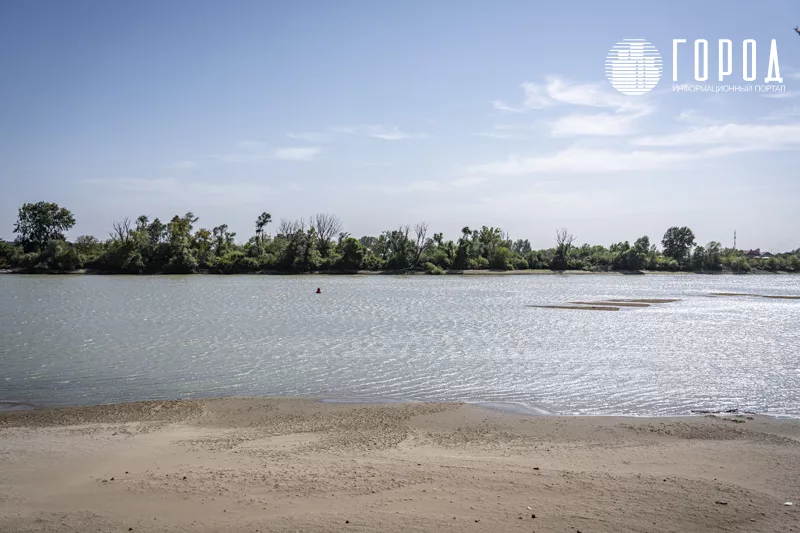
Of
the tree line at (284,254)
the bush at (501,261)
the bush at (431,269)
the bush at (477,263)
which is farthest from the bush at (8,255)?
the bush at (501,261)

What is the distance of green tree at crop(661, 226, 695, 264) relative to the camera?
135 meters

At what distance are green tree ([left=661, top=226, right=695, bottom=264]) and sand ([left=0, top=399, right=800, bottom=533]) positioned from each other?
13689 cm

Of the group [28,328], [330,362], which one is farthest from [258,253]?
→ [330,362]

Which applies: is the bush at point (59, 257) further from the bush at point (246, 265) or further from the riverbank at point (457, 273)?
the bush at point (246, 265)

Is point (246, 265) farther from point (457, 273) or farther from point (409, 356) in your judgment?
point (409, 356)

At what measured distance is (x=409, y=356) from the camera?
18.0m

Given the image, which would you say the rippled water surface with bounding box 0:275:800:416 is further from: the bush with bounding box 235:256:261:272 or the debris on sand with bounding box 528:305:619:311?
the bush with bounding box 235:256:261:272

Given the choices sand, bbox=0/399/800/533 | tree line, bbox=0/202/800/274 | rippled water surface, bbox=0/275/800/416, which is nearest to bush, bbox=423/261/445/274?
tree line, bbox=0/202/800/274

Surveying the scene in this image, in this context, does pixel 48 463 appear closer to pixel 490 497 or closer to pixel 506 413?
pixel 490 497

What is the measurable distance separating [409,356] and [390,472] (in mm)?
10619

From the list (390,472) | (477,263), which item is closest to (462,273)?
(477,263)

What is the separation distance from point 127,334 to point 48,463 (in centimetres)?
1511

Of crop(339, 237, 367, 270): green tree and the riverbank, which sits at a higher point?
crop(339, 237, 367, 270): green tree

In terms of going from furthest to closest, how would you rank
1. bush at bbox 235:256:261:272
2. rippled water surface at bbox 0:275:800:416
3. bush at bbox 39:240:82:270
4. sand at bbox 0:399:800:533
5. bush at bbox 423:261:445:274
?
bush at bbox 423:261:445:274 < bush at bbox 235:256:261:272 < bush at bbox 39:240:82:270 < rippled water surface at bbox 0:275:800:416 < sand at bbox 0:399:800:533
